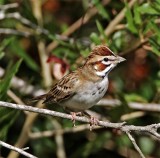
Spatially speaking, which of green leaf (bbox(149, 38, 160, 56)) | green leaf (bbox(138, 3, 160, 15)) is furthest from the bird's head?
green leaf (bbox(138, 3, 160, 15))

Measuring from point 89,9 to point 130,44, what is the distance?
32.0 inches

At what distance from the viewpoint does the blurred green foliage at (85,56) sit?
630cm

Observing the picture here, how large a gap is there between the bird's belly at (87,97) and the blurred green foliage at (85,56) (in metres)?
0.65

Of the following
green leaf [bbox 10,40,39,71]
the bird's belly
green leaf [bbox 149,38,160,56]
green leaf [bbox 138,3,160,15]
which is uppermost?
green leaf [bbox 10,40,39,71]

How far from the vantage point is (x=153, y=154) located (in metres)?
7.37

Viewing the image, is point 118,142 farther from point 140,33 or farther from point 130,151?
point 140,33

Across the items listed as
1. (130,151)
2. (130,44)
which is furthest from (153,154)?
(130,44)

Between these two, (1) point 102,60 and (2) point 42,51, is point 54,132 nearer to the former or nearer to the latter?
(2) point 42,51

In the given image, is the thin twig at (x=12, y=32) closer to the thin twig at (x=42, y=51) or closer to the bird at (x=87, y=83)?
the thin twig at (x=42, y=51)

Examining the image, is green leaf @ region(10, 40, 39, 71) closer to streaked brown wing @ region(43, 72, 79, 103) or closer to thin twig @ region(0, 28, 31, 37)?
thin twig @ region(0, 28, 31, 37)

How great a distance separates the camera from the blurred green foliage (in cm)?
630

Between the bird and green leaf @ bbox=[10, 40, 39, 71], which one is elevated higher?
green leaf @ bbox=[10, 40, 39, 71]

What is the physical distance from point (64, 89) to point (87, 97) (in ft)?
1.04

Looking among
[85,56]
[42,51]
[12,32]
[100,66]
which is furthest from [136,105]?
[12,32]
